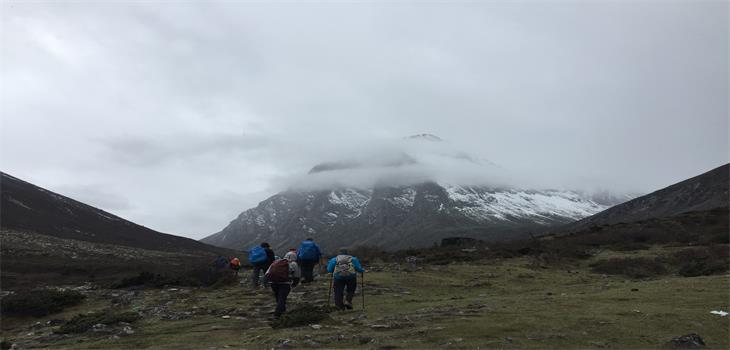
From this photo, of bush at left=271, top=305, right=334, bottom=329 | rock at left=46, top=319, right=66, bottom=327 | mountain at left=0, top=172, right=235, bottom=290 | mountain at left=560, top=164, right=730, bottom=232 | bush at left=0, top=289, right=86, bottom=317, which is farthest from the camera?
mountain at left=560, top=164, right=730, bottom=232

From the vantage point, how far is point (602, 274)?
27766mm

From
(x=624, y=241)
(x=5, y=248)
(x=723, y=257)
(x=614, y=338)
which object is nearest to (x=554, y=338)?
(x=614, y=338)

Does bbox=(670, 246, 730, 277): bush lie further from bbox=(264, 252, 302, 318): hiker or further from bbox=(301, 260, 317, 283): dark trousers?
bbox=(264, 252, 302, 318): hiker

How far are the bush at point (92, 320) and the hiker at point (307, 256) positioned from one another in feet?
26.6

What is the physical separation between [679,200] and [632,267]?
371ft

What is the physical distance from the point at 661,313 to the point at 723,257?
19.3 metres

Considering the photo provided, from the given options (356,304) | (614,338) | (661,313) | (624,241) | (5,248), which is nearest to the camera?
(614,338)

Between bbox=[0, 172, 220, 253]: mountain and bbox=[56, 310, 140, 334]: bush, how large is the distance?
87.2 m

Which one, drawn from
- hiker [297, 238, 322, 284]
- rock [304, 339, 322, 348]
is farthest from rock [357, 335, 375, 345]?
hiker [297, 238, 322, 284]

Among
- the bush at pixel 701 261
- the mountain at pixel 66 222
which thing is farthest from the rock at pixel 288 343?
the mountain at pixel 66 222

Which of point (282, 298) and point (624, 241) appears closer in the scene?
point (282, 298)

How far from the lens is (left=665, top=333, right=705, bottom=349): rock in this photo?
9.78 m

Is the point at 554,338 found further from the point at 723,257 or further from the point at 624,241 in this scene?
the point at 624,241

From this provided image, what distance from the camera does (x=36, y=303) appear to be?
2100 cm
